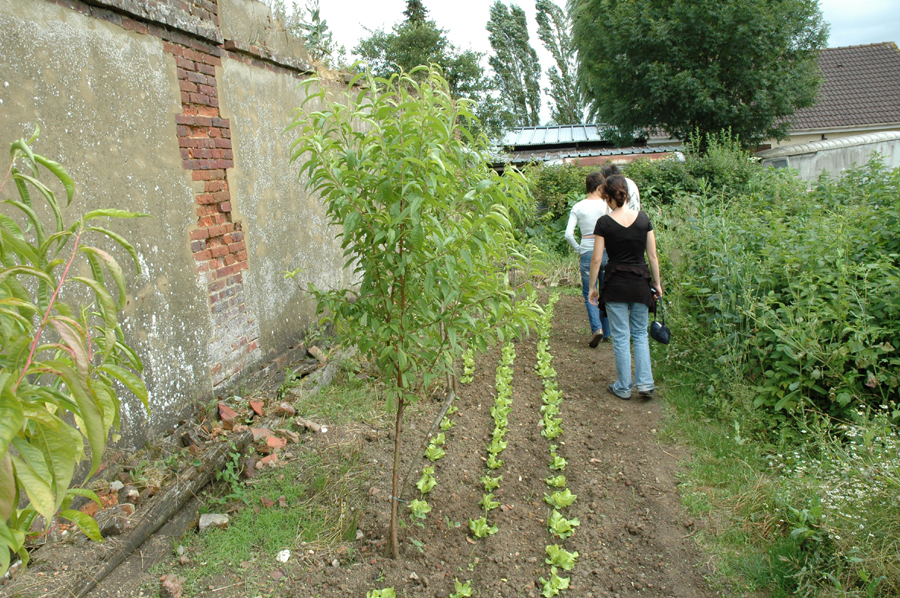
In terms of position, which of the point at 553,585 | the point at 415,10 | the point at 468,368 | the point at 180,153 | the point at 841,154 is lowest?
the point at 553,585

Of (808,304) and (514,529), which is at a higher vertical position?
(808,304)

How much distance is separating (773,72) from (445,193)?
2096 centimetres

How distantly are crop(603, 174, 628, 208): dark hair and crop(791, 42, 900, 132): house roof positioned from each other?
21770 mm

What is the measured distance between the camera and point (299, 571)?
10.1 feet

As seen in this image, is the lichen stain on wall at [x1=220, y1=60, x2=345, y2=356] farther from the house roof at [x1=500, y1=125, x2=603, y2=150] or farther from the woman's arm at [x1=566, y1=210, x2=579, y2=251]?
the house roof at [x1=500, y1=125, x2=603, y2=150]

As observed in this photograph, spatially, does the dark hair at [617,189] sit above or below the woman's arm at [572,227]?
above

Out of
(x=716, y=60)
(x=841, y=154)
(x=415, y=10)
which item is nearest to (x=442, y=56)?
(x=415, y=10)

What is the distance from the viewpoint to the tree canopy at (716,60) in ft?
60.8

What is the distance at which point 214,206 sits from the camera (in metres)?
4.76

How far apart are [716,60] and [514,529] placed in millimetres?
20399

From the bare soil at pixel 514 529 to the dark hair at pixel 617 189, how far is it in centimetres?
182

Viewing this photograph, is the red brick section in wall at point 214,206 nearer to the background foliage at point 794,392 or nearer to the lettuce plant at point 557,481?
the lettuce plant at point 557,481

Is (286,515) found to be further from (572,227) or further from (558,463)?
(572,227)

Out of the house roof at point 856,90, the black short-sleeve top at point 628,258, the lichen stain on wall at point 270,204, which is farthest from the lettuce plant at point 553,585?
the house roof at point 856,90
